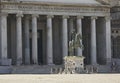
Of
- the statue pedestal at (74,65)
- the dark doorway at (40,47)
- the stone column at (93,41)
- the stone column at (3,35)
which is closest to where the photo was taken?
the statue pedestal at (74,65)

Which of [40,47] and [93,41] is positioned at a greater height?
[93,41]

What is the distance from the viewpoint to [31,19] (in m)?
66.9

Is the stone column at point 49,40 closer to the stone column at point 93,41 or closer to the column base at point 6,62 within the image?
the column base at point 6,62

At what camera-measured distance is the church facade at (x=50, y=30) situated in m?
64.1

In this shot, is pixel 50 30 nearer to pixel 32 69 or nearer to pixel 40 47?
pixel 40 47

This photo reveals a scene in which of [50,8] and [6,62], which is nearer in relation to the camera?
[6,62]

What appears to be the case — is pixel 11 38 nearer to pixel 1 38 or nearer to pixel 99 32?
pixel 1 38

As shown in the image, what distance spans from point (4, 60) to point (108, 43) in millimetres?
15269

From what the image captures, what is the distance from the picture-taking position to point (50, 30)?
217ft

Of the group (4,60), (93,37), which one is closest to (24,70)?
(4,60)

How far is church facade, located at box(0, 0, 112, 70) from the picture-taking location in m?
64.1

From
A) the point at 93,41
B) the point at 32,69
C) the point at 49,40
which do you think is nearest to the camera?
the point at 32,69
